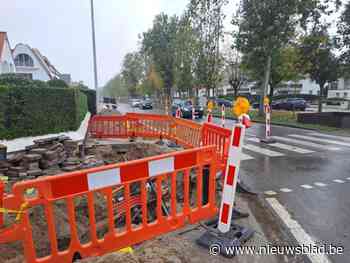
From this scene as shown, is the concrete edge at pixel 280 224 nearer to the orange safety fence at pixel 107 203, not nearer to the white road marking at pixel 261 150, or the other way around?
the orange safety fence at pixel 107 203

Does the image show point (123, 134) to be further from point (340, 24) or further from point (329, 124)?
point (340, 24)

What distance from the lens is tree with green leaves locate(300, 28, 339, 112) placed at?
16594mm

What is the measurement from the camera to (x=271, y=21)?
16516mm

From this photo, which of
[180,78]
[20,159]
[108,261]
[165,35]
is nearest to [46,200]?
[108,261]

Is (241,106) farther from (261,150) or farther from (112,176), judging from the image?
(261,150)

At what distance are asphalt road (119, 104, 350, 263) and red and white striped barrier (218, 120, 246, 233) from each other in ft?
4.06

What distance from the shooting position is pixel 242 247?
2.88 m

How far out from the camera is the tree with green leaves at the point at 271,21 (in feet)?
52.9

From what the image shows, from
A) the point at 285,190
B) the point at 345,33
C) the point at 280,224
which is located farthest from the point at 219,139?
the point at 345,33

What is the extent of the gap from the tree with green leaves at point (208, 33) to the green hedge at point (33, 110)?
60.8 ft

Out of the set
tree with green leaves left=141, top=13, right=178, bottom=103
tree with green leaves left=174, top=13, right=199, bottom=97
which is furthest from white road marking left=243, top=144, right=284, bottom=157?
tree with green leaves left=141, top=13, right=178, bottom=103

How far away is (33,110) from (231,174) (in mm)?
6354

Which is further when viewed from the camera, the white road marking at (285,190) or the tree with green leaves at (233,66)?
the tree with green leaves at (233,66)

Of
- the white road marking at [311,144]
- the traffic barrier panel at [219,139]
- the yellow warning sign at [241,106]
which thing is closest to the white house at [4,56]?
the traffic barrier panel at [219,139]
